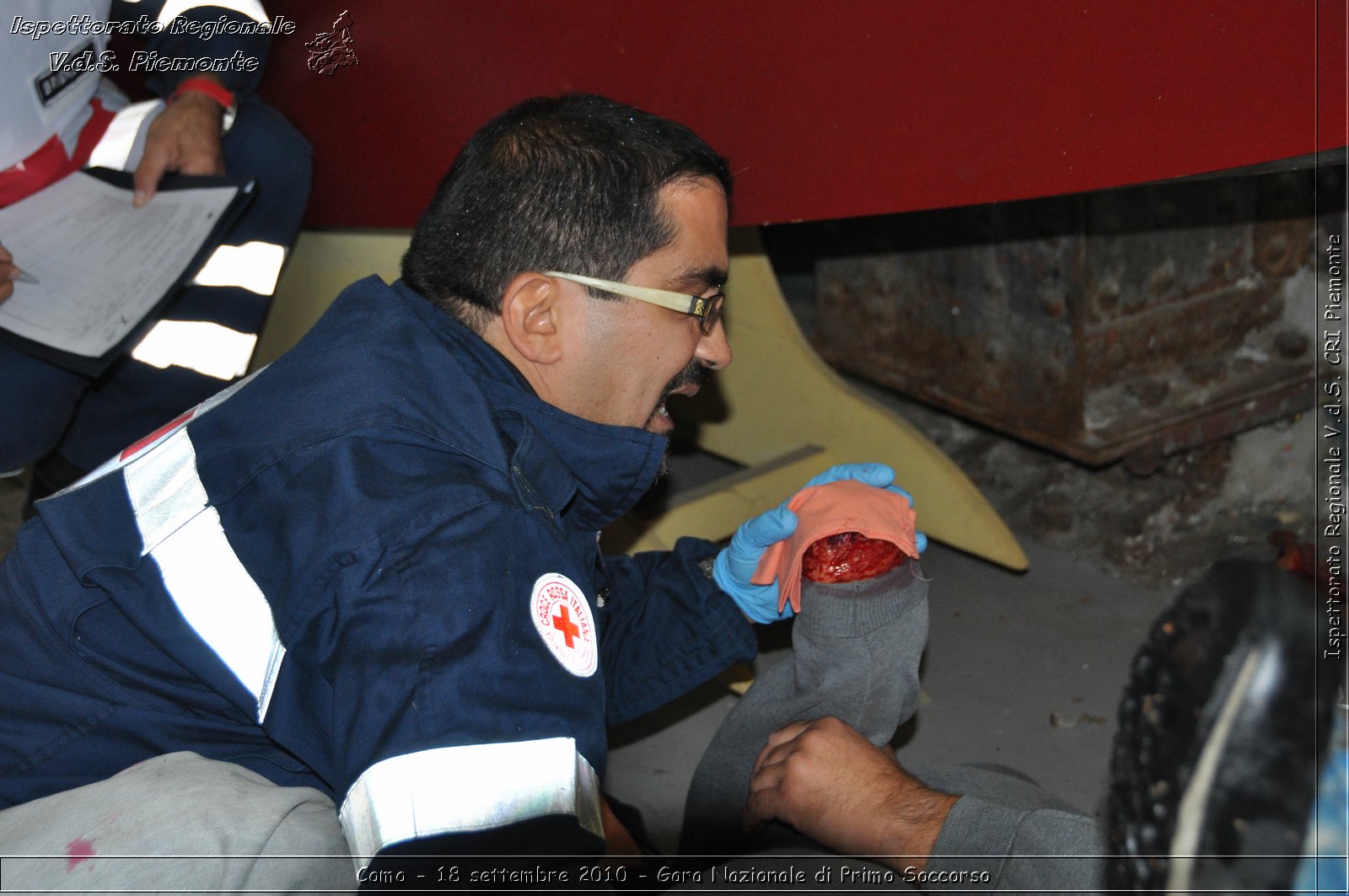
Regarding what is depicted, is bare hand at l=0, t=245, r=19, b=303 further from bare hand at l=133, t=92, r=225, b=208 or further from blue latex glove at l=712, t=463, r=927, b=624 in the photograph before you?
blue latex glove at l=712, t=463, r=927, b=624

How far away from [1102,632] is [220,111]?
6.24 feet

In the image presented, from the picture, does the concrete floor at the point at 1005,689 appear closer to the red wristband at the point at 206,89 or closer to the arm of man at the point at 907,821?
the arm of man at the point at 907,821

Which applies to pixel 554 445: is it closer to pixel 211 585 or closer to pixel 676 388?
pixel 676 388

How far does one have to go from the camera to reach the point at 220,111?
2.11 m

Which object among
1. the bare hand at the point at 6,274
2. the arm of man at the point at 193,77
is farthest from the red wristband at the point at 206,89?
the bare hand at the point at 6,274

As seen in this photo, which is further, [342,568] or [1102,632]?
[1102,632]

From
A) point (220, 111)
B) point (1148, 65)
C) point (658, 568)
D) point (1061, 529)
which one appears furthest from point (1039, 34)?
point (220, 111)

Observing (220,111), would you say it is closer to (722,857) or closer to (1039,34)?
(1039,34)

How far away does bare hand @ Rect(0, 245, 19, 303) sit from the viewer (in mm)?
1741

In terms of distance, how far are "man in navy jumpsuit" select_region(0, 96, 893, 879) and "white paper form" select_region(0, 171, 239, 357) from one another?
774mm

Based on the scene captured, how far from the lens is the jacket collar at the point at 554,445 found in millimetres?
1050

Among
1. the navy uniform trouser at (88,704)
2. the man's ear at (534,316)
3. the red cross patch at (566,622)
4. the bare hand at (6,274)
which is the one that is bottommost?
the navy uniform trouser at (88,704)

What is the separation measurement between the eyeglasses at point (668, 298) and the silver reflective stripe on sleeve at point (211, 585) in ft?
1.38

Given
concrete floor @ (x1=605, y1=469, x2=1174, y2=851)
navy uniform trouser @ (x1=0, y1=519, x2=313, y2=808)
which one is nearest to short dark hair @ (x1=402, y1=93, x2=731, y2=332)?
navy uniform trouser @ (x1=0, y1=519, x2=313, y2=808)
